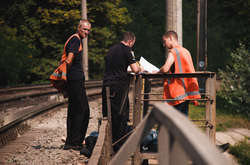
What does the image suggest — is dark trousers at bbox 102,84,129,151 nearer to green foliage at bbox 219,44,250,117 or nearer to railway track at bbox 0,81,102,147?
railway track at bbox 0,81,102,147

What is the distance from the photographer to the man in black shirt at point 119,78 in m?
5.70

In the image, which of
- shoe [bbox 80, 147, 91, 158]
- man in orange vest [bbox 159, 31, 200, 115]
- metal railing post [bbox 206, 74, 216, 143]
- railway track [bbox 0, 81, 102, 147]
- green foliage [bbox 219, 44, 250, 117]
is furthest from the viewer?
A: green foliage [bbox 219, 44, 250, 117]

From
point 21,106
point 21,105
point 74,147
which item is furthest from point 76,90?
point 21,105

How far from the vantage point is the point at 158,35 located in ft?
142

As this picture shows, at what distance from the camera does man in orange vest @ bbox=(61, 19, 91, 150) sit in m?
5.38

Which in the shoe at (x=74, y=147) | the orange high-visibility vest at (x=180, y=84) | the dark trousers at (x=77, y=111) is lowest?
the shoe at (x=74, y=147)

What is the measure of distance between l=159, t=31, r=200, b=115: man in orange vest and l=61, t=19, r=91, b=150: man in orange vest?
1.30 m

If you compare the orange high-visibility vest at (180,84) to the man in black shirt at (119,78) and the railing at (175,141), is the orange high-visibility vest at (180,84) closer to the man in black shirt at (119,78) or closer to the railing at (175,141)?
the man in black shirt at (119,78)

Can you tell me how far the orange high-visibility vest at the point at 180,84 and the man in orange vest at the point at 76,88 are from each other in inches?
55.9

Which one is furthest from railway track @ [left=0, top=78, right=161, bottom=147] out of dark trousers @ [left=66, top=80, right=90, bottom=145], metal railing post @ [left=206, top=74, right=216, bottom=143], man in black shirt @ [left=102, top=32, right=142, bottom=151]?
metal railing post @ [left=206, top=74, right=216, bottom=143]

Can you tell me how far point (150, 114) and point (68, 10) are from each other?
28.9 metres

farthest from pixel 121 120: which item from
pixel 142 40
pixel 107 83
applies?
pixel 142 40

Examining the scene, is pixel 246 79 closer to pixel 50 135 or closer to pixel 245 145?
pixel 245 145

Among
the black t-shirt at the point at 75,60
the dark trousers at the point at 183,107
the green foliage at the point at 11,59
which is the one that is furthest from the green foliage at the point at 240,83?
the green foliage at the point at 11,59
